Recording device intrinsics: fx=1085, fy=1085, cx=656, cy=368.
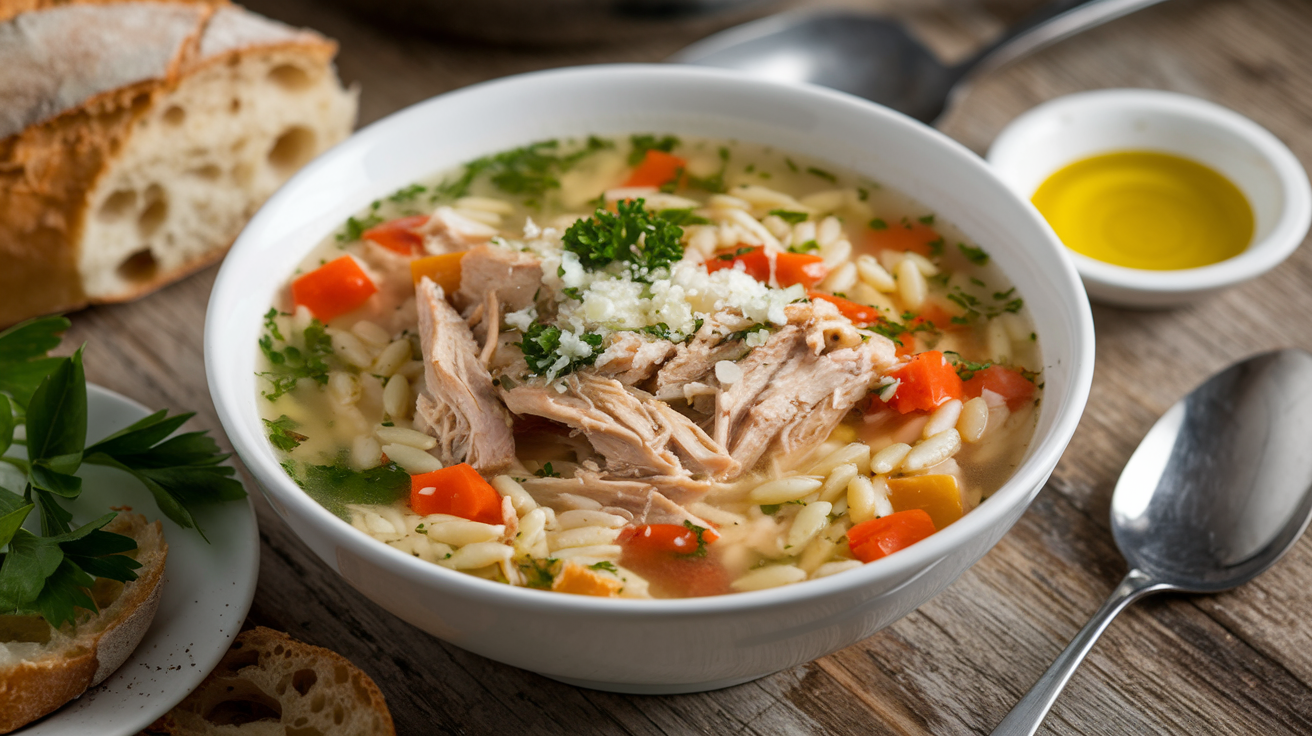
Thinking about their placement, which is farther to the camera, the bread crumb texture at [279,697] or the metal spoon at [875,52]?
the metal spoon at [875,52]

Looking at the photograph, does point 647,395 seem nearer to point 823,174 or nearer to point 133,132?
point 823,174

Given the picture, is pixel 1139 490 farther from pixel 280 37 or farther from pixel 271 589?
pixel 280 37

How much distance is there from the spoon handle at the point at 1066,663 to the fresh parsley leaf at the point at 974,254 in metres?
0.95

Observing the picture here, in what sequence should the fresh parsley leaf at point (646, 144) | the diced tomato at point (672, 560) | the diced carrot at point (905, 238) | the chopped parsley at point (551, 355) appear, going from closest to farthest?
the diced tomato at point (672, 560) < the chopped parsley at point (551, 355) < the diced carrot at point (905, 238) < the fresh parsley leaf at point (646, 144)

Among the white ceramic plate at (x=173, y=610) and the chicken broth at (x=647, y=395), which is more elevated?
the chicken broth at (x=647, y=395)

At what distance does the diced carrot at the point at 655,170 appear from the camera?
3.50 metres

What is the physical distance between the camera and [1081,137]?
4.12 m

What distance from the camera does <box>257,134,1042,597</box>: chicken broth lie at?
8.23 feet

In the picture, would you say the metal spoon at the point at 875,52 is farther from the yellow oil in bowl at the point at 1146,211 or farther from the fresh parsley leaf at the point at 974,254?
the fresh parsley leaf at the point at 974,254

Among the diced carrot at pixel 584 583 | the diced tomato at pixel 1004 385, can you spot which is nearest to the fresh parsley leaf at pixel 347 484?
the diced carrot at pixel 584 583

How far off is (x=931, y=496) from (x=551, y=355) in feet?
3.20

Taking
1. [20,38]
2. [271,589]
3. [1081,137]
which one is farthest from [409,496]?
[1081,137]

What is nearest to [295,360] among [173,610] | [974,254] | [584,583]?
[173,610]

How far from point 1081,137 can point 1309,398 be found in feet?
4.53
